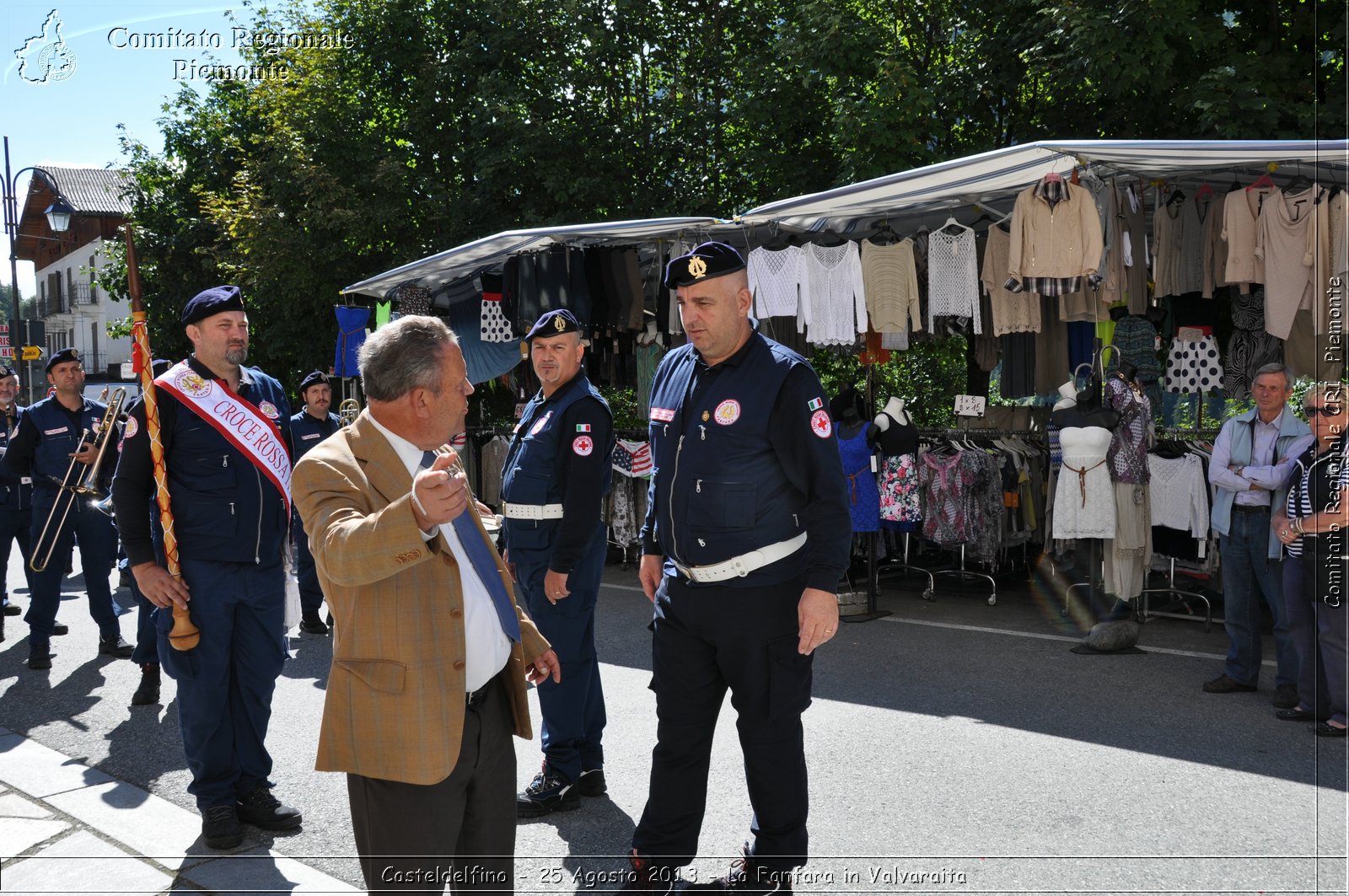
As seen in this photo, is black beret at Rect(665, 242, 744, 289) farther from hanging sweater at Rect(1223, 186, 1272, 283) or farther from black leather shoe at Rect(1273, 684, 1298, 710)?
hanging sweater at Rect(1223, 186, 1272, 283)

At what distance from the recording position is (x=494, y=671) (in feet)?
8.78

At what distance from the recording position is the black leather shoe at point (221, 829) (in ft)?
13.8

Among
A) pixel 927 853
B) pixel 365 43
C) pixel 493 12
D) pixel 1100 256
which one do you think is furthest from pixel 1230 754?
pixel 365 43

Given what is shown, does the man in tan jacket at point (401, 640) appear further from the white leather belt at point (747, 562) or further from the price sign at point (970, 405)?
the price sign at point (970, 405)

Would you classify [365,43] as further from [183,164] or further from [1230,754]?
[1230,754]

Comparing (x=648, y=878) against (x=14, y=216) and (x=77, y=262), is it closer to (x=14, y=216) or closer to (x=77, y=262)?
(x=14, y=216)

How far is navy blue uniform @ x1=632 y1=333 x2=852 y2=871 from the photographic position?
11.4ft

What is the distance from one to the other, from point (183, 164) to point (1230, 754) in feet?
82.7

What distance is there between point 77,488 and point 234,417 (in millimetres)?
4385

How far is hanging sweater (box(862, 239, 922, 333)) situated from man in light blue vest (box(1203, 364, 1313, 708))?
3098 millimetres

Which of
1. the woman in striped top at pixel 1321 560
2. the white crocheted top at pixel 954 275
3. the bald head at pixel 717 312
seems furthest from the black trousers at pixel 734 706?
the white crocheted top at pixel 954 275

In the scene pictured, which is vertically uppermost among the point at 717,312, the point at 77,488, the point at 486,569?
the point at 717,312

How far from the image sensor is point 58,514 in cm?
806

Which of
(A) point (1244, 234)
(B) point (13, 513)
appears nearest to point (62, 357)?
(B) point (13, 513)
